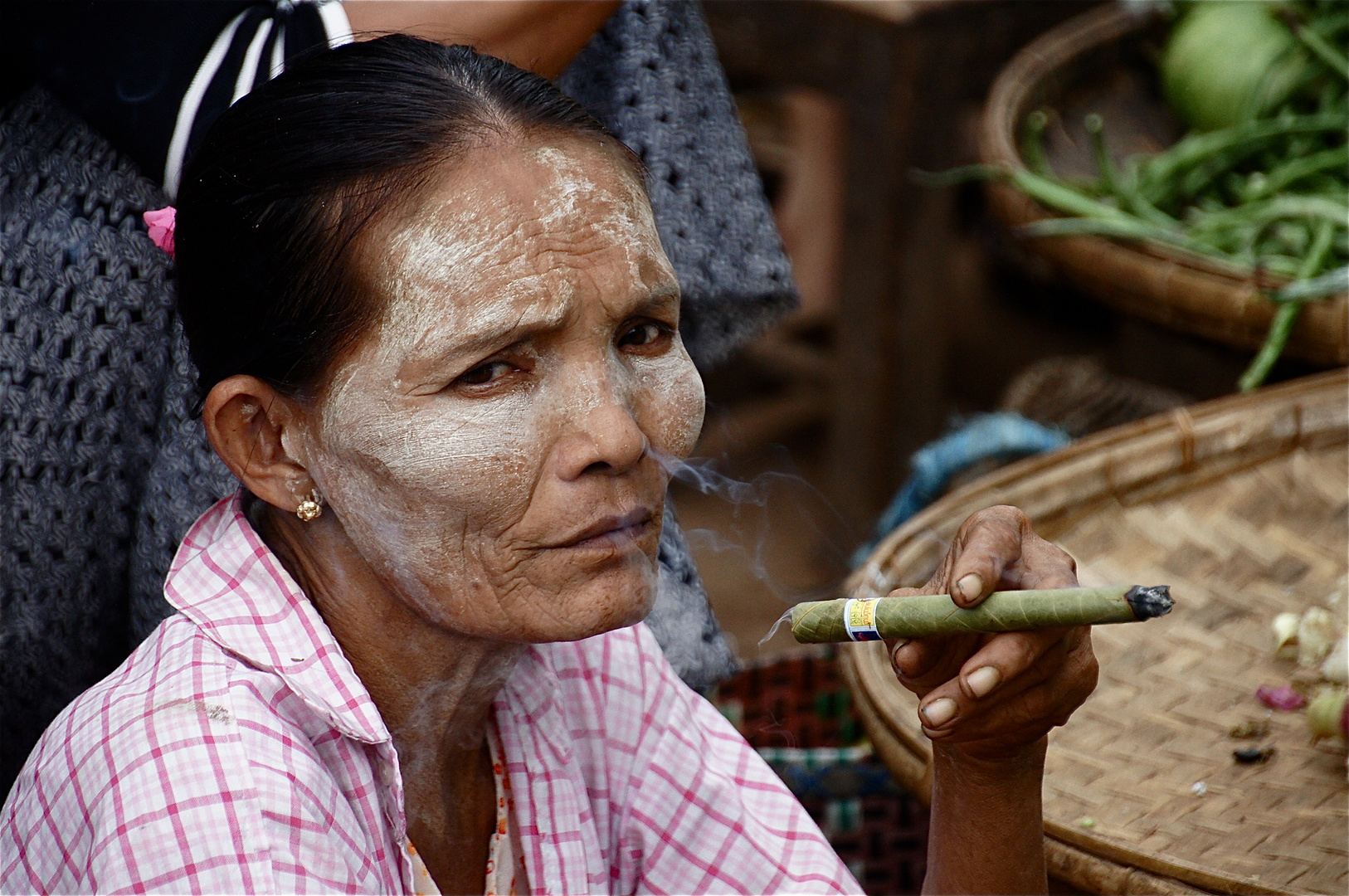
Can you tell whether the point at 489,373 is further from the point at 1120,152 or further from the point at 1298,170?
the point at 1120,152

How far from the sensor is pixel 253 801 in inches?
48.3

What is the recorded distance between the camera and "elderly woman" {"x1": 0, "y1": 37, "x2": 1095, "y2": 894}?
126 centimetres

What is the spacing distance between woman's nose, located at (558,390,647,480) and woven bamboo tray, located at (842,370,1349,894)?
2.30 feet

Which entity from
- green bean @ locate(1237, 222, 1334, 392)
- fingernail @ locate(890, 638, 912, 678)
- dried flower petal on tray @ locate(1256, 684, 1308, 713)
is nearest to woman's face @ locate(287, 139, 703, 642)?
fingernail @ locate(890, 638, 912, 678)

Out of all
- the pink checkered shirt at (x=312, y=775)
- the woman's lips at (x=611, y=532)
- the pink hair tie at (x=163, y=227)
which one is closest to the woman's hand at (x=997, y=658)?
the woman's lips at (x=611, y=532)

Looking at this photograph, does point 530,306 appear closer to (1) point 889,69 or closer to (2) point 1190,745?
(2) point 1190,745

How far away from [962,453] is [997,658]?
1.51m

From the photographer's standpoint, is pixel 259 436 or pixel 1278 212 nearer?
pixel 259 436

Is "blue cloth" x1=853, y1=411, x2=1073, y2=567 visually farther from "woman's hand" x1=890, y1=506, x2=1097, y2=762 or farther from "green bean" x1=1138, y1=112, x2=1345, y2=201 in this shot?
"woman's hand" x1=890, y1=506, x2=1097, y2=762

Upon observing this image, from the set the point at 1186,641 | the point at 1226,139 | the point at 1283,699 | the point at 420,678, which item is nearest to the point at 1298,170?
the point at 1226,139

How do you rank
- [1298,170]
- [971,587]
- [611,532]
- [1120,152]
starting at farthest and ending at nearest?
[1120,152] < [1298,170] < [611,532] < [971,587]

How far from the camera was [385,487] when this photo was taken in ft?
4.34

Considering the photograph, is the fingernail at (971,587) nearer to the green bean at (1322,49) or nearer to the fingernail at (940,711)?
the fingernail at (940,711)

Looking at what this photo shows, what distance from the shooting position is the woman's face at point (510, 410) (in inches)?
50.2
